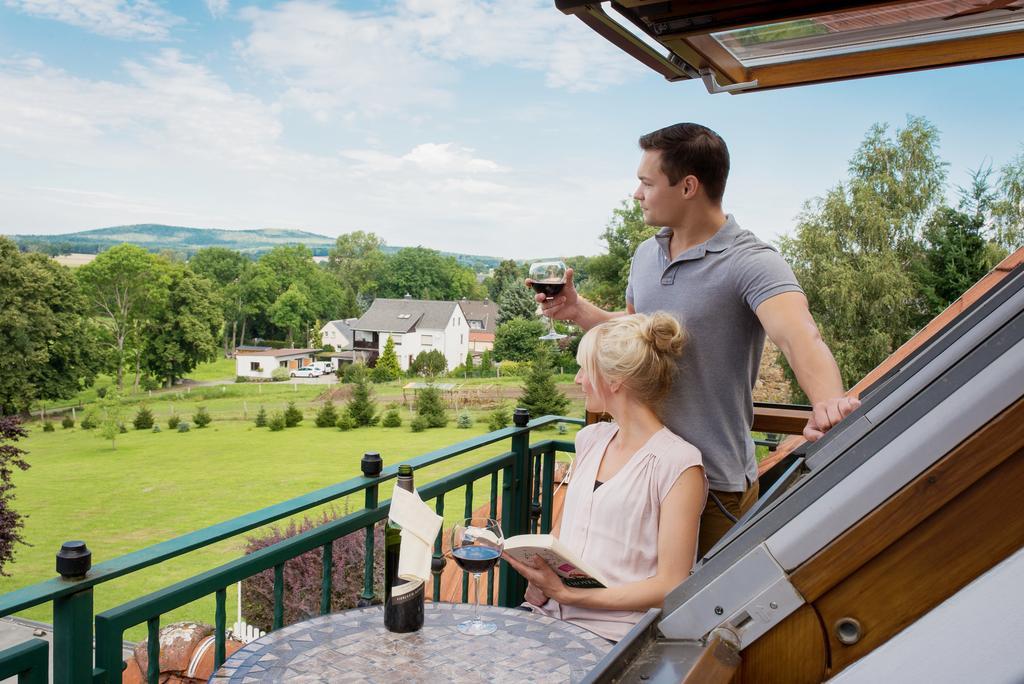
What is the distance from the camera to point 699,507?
1418 millimetres

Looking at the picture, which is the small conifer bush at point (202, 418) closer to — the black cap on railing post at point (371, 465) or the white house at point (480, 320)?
the white house at point (480, 320)

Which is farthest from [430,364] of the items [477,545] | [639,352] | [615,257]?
[477,545]

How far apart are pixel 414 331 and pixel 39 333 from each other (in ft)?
47.8

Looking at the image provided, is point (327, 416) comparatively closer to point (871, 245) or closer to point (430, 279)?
point (430, 279)

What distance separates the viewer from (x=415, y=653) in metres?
1.12

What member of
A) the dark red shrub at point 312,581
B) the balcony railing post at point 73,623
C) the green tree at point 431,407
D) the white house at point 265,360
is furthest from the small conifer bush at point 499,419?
the balcony railing post at point 73,623

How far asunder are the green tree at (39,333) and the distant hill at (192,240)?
4.94 metres

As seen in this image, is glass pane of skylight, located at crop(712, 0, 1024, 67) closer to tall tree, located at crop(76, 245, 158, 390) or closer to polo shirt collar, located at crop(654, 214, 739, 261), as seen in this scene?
polo shirt collar, located at crop(654, 214, 739, 261)

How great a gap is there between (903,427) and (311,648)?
925mm

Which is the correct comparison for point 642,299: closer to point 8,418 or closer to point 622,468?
point 622,468

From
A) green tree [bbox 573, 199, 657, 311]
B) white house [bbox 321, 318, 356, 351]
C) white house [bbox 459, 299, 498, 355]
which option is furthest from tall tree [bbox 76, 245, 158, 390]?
green tree [bbox 573, 199, 657, 311]

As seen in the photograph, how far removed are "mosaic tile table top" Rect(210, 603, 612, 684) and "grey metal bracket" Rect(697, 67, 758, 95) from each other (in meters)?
0.98

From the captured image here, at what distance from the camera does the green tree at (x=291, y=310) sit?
3700 cm

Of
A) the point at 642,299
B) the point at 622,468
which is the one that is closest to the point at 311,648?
the point at 622,468
